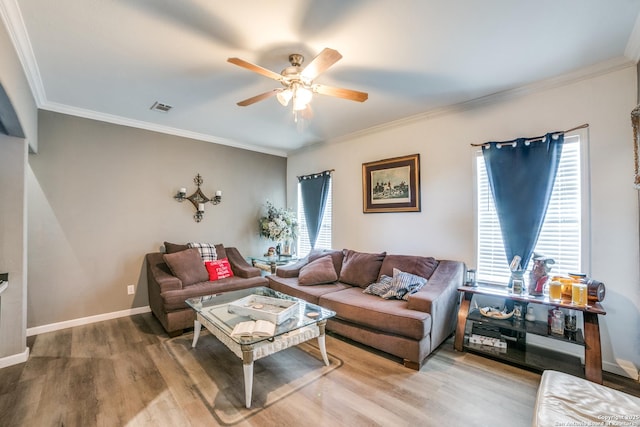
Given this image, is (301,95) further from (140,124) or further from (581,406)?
(140,124)

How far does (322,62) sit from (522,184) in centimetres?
235

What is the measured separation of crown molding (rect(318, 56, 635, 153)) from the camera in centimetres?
243

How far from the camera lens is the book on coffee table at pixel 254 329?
2.11 metres

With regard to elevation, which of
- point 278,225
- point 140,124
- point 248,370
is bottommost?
point 248,370

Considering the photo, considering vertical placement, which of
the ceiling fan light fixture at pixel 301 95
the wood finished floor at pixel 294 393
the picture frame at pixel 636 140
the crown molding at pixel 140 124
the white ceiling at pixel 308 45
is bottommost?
the wood finished floor at pixel 294 393

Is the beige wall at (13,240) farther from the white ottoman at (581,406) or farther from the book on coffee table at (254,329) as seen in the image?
the white ottoman at (581,406)

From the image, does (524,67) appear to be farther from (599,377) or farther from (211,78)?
(211,78)

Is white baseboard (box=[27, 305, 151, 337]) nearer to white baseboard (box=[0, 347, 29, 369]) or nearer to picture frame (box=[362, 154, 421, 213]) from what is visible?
white baseboard (box=[0, 347, 29, 369])

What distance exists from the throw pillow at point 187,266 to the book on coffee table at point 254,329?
1.59m

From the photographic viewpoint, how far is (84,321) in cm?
351

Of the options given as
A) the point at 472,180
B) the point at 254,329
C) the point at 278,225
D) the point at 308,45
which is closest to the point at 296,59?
the point at 308,45

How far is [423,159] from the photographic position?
3.68 m

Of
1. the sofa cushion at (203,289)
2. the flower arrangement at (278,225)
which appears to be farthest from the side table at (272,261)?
the sofa cushion at (203,289)

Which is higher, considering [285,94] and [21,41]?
[21,41]
